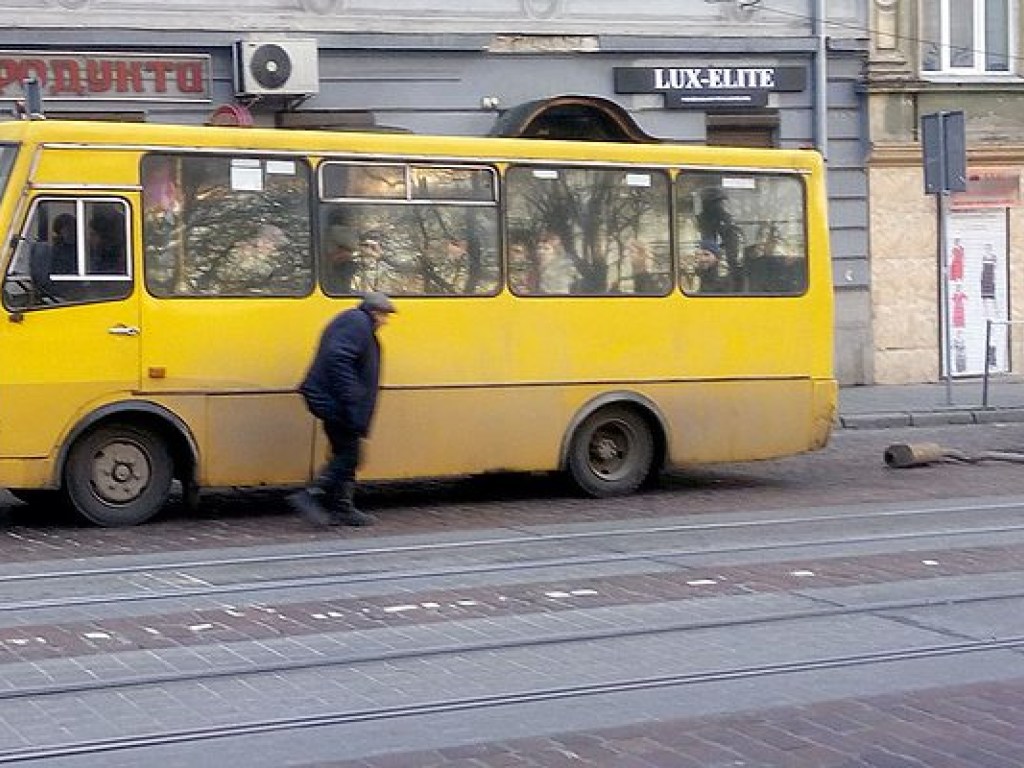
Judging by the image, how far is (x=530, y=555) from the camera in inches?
469

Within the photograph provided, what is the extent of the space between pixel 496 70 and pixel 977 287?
7.53 metres

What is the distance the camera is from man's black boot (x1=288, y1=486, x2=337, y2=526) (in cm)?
1317

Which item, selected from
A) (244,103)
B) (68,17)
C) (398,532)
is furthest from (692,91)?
(398,532)

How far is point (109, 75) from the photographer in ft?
72.0

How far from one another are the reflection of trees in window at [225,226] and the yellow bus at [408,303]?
2cm

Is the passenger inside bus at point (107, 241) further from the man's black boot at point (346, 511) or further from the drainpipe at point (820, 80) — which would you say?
the drainpipe at point (820, 80)

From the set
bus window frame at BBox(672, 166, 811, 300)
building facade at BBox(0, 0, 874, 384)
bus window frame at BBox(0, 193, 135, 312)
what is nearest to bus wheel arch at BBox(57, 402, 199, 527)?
bus window frame at BBox(0, 193, 135, 312)

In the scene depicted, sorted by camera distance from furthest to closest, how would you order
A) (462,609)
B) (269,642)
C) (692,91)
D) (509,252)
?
(692,91)
(509,252)
(462,609)
(269,642)

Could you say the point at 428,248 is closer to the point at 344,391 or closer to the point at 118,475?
the point at 344,391

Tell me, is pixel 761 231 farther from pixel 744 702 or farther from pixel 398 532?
pixel 744 702

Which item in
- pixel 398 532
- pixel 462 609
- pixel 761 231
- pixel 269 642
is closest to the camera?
pixel 269 642

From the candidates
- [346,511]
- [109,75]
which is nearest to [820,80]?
[109,75]

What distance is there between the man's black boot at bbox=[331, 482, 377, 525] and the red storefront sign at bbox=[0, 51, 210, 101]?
9.93 m

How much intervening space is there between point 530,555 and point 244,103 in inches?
470
